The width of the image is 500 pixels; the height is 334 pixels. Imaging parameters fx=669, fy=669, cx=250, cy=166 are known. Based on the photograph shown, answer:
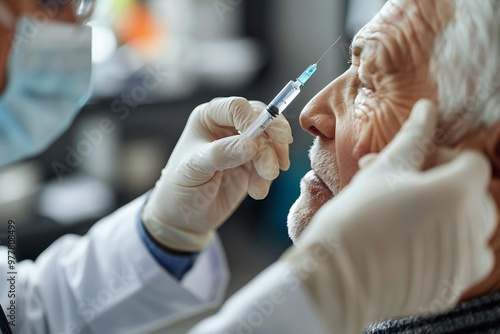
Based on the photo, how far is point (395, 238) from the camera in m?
0.72

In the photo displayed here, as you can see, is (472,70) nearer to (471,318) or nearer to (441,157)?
(441,157)

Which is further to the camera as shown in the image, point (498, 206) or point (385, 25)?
point (385, 25)

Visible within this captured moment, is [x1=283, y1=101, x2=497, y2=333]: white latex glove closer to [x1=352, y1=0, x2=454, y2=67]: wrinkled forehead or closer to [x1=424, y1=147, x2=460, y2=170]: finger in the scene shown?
[x1=424, y1=147, x2=460, y2=170]: finger

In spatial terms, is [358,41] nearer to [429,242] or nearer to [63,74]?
[429,242]

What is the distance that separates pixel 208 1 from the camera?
3.10 meters

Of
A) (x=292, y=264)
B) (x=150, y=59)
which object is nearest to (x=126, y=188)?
(x=150, y=59)

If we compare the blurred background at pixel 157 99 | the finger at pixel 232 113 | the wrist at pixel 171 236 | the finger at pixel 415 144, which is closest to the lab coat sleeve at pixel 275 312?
the finger at pixel 415 144

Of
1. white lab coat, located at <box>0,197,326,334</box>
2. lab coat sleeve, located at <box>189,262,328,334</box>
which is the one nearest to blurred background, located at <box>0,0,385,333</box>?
white lab coat, located at <box>0,197,326,334</box>

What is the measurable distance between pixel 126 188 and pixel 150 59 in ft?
2.03

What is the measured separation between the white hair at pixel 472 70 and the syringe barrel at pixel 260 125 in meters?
0.29

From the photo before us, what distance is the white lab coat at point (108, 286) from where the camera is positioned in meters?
1.27

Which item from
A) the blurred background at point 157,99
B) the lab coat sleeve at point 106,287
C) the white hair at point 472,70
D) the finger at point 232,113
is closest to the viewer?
the white hair at point 472,70

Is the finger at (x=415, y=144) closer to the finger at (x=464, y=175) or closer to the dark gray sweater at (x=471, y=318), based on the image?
the finger at (x=464, y=175)

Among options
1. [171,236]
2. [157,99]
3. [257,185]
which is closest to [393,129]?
[257,185]
